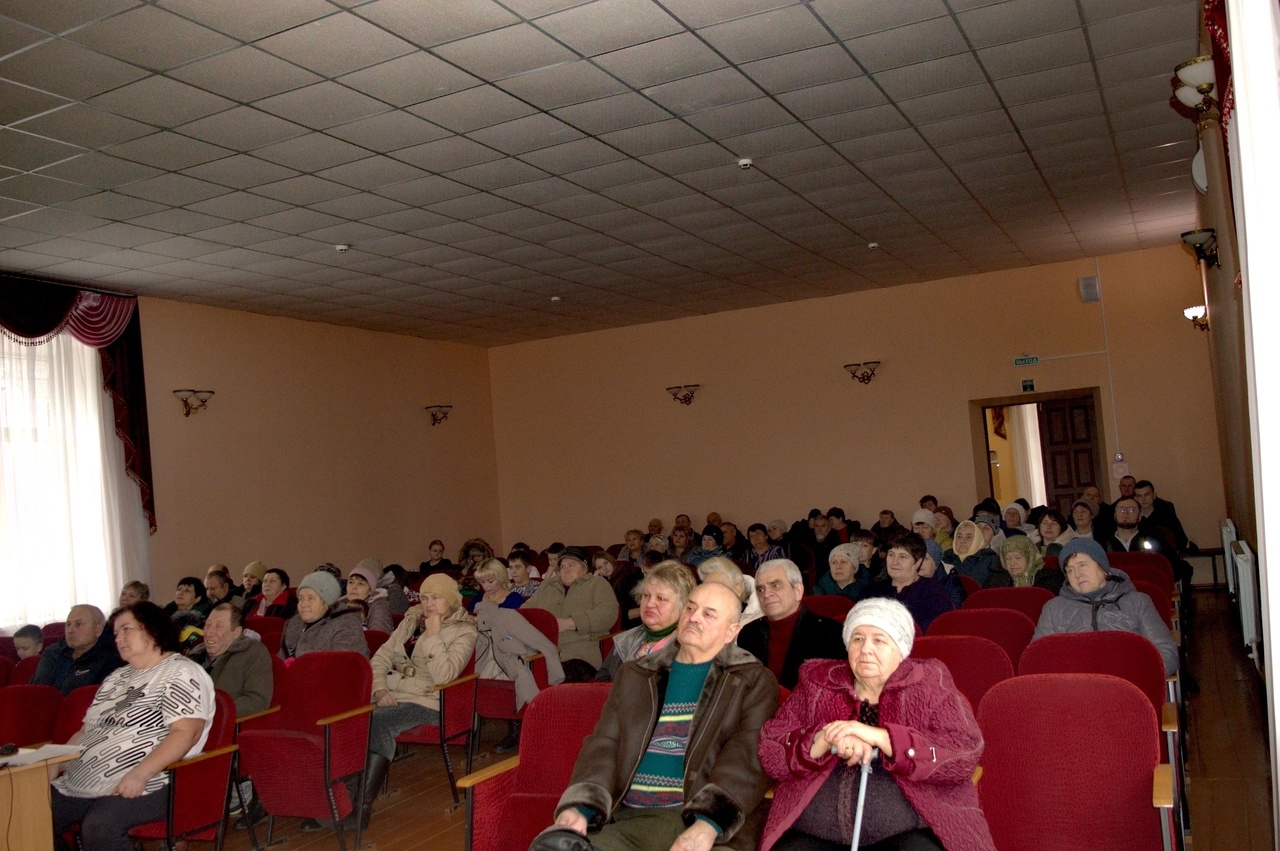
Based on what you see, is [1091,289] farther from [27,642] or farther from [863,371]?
[27,642]

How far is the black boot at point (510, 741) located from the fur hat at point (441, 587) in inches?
39.1

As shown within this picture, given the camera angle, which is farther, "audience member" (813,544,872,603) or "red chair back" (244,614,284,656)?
"red chair back" (244,614,284,656)

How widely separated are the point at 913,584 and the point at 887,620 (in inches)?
104

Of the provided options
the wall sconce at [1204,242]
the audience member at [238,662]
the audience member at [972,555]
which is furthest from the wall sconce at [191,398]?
the wall sconce at [1204,242]

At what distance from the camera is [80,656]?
6.00 m

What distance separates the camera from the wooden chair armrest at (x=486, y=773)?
323 centimetres

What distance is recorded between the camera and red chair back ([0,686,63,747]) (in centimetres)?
496

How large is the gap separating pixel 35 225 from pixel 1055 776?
7.46 m

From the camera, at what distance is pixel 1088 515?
8.60 meters

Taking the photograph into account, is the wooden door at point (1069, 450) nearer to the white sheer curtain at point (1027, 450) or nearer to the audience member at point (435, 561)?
the white sheer curtain at point (1027, 450)

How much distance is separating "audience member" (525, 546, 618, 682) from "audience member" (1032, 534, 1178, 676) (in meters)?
2.70

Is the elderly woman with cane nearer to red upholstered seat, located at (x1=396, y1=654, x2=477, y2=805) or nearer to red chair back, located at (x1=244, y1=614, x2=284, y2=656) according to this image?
red upholstered seat, located at (x1=396, y1=654, x2=477, y2=805)

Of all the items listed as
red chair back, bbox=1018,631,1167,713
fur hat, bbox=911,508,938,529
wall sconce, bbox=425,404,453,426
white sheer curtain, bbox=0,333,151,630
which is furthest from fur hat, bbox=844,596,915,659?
wall sconce, bbox=425,404,453,426

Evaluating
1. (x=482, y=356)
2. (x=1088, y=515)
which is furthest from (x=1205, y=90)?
(x=482, y=356)
